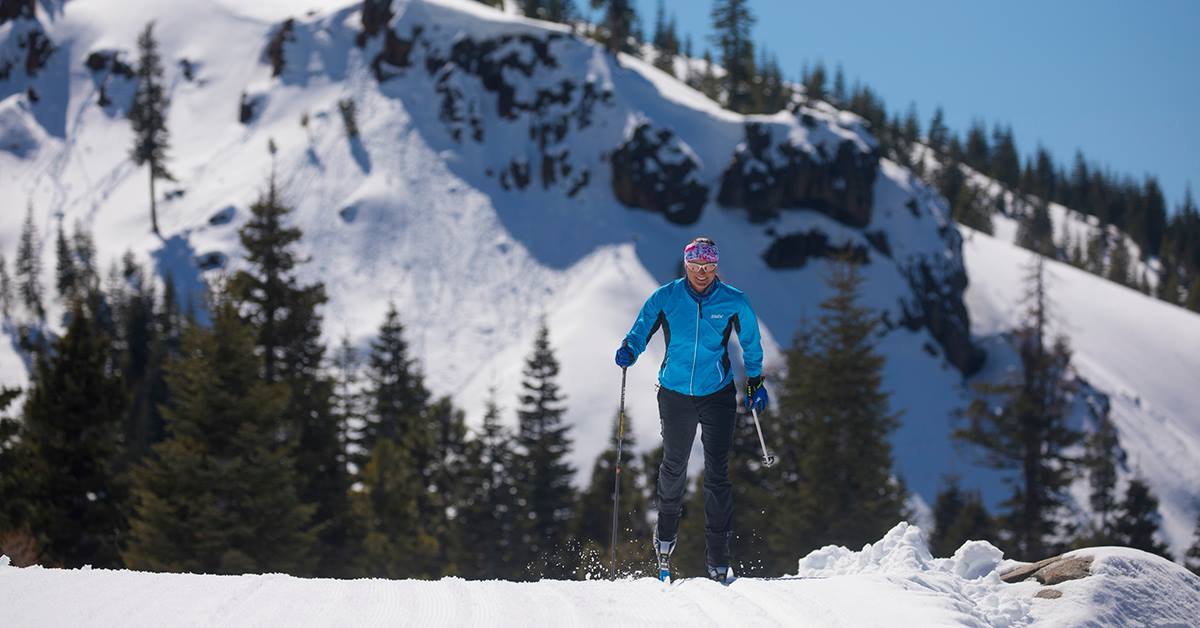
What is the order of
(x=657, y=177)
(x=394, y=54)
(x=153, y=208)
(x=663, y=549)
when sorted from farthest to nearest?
(x=394, y=54), (x=153, y=208), (x=657, y=177), (x=663, y=549)

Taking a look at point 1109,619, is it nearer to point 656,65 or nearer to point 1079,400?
point 1079,400

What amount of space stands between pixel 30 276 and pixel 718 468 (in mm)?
89792

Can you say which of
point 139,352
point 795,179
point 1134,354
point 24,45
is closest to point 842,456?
point 795,179

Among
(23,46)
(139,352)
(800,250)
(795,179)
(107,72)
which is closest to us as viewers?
(139,352)

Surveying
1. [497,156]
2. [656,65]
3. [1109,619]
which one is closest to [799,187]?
[497,156]

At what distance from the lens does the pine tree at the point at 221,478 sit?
14.9m

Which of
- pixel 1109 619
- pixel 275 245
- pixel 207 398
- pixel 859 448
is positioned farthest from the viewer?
pixel 859 448

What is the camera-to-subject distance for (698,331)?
642 centimetres

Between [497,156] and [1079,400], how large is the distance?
54.2 meters

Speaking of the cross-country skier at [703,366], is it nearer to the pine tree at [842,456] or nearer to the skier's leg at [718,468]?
the skier's leg at [718,468]

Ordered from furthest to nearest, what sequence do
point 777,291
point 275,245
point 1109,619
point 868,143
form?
point 868,143, point 777,291, point 275,245, point 1109,619

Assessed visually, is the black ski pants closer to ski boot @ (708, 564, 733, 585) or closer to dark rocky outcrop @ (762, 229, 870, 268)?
ski boot @ (708, 564, 733, 585)

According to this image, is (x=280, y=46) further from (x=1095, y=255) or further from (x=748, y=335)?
(x=1095, y=255)

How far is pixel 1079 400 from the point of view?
228ft
